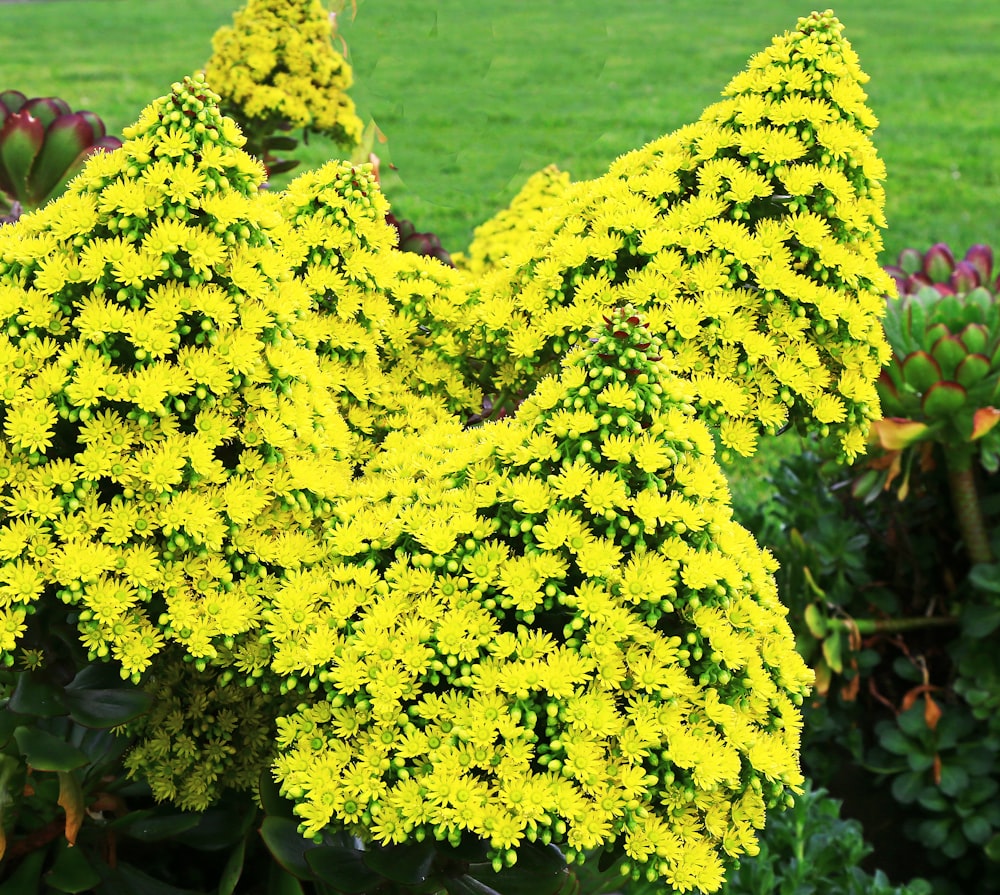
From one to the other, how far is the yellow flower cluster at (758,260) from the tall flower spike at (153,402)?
0.53 m

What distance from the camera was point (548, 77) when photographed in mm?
9484

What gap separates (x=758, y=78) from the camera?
6.56 ft

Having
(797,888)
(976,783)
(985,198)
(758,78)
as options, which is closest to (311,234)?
(758,78)

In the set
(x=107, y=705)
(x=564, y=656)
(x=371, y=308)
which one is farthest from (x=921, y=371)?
(x=107, y=705)

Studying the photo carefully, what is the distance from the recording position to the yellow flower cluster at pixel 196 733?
1.75m

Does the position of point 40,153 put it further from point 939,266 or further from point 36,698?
point 939,266

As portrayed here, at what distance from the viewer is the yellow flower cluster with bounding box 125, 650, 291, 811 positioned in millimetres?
1749

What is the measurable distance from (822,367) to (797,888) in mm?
1097

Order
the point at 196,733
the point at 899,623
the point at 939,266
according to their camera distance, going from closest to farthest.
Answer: the point at 196,733 < the point at 899,623 < the point at 939,266

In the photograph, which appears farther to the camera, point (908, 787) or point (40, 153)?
point (908, 787)

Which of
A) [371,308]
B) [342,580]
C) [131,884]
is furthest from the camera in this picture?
[371,308]

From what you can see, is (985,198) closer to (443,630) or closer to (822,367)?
(822,367)

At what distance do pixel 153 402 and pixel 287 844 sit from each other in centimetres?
60

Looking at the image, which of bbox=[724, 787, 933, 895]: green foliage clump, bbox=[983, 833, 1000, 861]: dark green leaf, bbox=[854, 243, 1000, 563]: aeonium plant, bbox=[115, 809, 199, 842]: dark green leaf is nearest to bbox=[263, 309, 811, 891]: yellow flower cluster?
bbox=[115, 809, 199, 842]: dark green leaf
